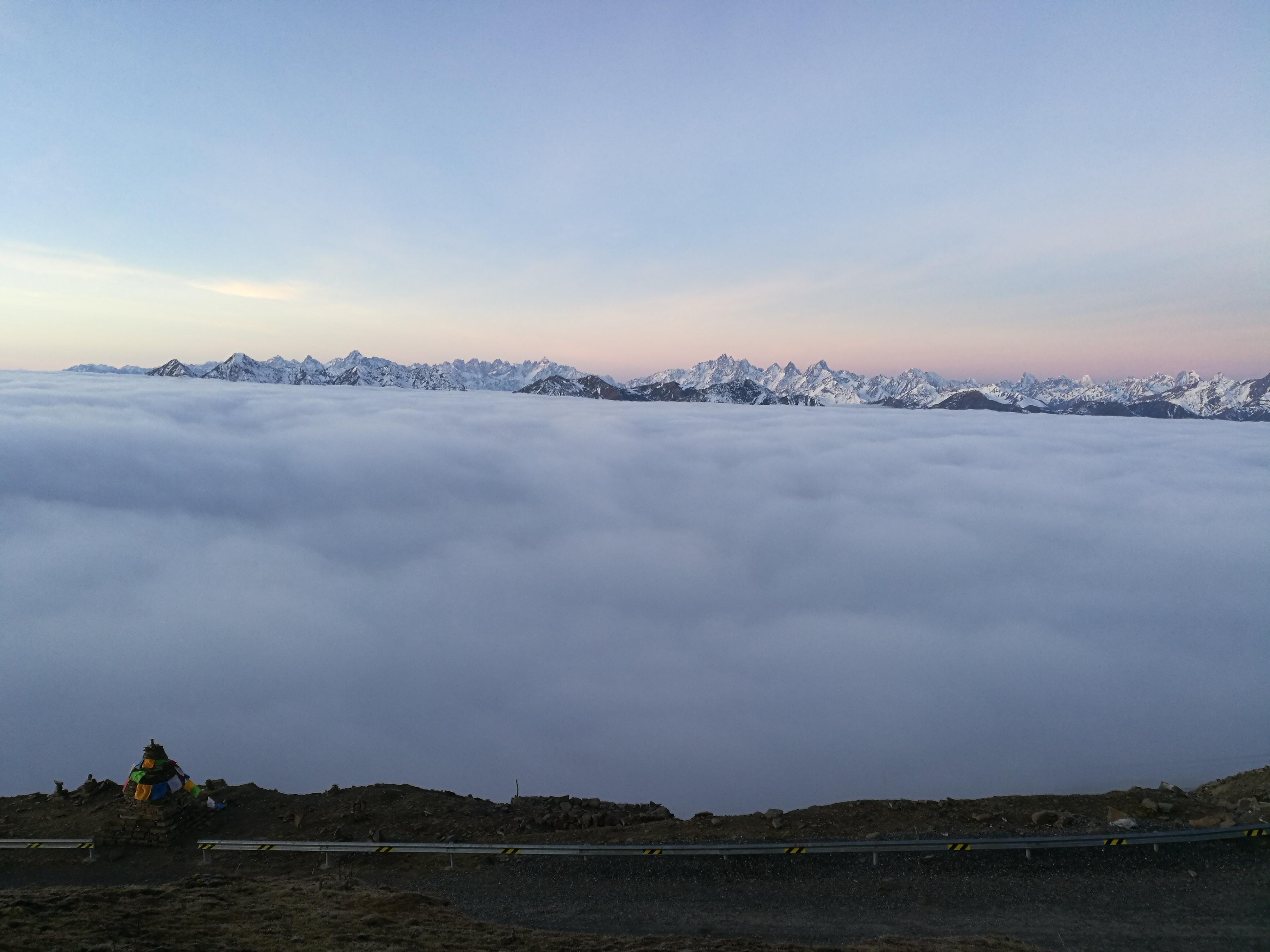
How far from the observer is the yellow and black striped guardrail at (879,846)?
18391mm

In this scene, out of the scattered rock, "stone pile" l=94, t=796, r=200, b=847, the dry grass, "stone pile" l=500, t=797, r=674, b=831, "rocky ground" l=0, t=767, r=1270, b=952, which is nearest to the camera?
the dry grass

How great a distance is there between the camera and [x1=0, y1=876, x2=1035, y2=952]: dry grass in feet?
41.4

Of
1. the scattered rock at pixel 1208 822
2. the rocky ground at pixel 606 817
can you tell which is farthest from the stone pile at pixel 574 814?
the scattered rock at pixel 1208 822

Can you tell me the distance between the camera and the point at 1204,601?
115m

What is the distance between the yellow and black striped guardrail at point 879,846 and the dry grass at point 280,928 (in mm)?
3617

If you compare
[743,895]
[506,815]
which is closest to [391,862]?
[506,815]

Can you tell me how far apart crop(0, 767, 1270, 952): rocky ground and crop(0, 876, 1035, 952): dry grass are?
0.08m

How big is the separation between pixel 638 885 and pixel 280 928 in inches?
372

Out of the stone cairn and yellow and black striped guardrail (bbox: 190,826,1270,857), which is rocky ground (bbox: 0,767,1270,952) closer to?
yellow and black striped guardrail (bbox: 190,826,1270,857)

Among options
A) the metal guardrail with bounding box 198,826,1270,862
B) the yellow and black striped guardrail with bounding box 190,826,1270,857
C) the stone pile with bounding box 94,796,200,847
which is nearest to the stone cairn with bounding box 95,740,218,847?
the stone pile with bounding box 94,796,200,847

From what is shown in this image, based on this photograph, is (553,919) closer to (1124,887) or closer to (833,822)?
(833,822)

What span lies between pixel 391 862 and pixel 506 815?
4.66 metres

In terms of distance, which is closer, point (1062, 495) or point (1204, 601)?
point (1204, 601)

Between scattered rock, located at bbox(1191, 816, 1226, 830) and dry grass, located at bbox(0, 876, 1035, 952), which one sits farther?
scattered rock, located at bbox(1191, 816, 1226, 830)
